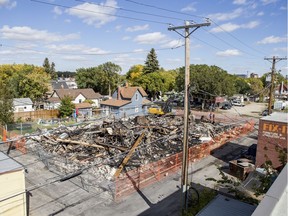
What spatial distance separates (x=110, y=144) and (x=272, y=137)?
13.8 m

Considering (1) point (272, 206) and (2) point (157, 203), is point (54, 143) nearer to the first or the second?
(2) point (157, 203)

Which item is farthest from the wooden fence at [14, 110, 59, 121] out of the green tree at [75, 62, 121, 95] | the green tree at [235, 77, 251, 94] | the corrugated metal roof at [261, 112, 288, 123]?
the green tree at [235, 77, 251, 94]

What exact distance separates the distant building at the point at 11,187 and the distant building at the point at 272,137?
1688 centimetres

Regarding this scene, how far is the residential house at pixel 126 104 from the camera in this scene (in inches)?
1807

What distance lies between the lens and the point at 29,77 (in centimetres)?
4922

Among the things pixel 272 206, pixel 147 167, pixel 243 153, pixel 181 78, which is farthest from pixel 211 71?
pixel 272 206

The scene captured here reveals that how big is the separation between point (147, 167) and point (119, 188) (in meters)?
2.81

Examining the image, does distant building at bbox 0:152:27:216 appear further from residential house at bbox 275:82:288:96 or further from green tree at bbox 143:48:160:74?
residential house at bbox 275:82:288:96

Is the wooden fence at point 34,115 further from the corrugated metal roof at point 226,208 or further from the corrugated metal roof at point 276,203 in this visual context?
the corrugated metal roof at point 276,203

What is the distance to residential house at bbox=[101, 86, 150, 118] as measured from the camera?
151 feet

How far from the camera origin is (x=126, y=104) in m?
46.3

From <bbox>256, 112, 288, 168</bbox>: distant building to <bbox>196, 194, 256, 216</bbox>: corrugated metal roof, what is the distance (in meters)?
9.48

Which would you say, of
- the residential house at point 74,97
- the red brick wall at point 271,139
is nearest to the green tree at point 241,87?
the residential house at point 74,97

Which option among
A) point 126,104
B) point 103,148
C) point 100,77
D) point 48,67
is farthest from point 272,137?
point 48,67
